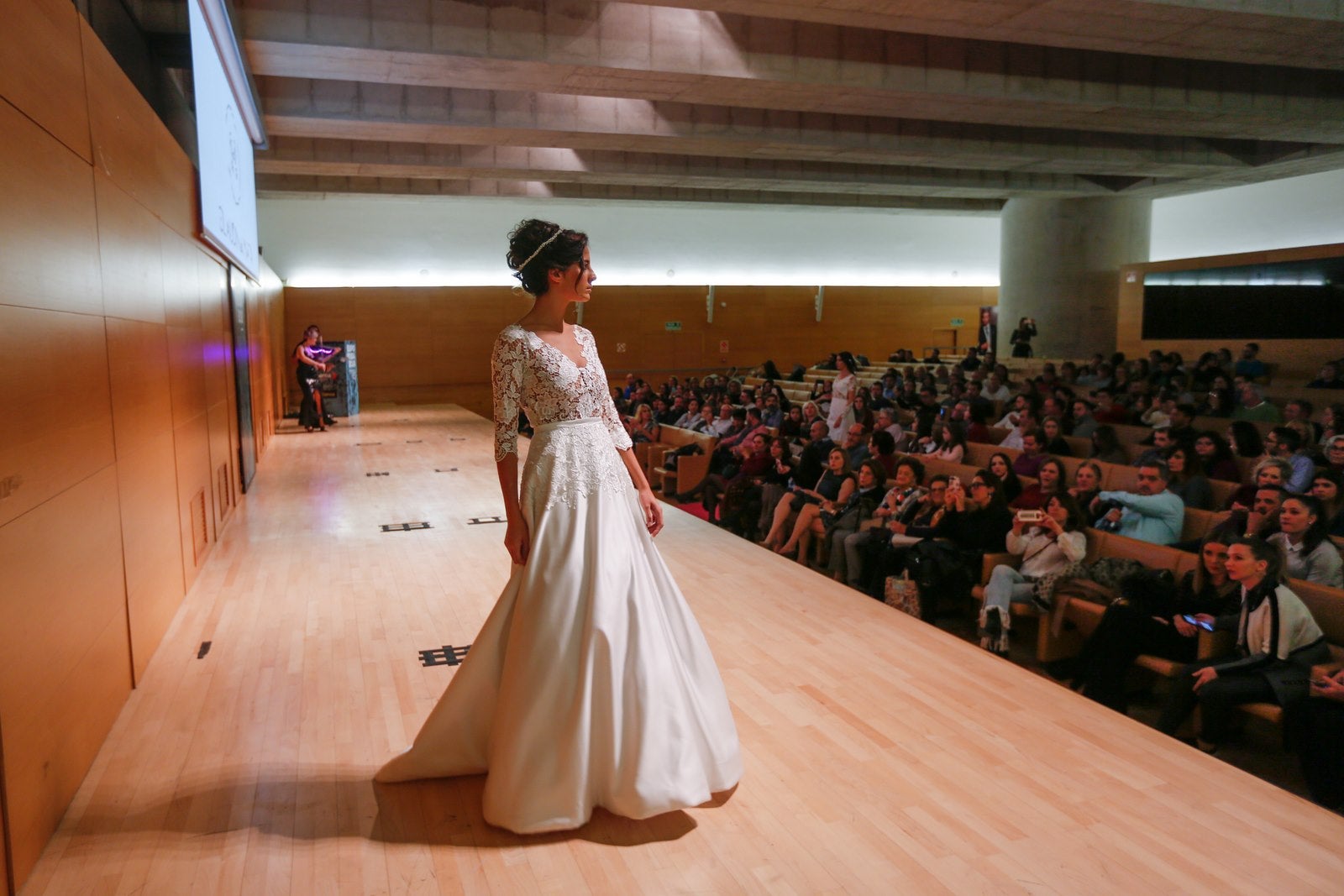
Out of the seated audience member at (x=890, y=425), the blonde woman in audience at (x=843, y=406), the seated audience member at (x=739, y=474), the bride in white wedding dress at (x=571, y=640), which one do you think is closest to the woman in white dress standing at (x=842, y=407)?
the blonde woman in audience at (x=843, y=406)

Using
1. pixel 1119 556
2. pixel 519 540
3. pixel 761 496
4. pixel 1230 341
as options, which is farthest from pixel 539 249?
pixel 1230 341

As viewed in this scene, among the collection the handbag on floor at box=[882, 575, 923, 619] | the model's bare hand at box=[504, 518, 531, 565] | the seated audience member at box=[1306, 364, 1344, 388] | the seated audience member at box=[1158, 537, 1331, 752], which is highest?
the seated audience member at box=[1306, 364, 1344, 388]


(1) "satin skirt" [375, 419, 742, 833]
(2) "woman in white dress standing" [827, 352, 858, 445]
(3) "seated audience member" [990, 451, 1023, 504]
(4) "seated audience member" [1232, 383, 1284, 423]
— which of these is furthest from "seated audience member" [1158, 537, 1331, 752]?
(4) "seated audience member" [1232, 383, 1284, 423]

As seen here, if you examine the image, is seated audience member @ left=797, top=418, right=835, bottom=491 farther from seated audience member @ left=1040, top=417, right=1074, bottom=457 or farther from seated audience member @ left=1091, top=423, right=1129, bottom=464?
seated audience member @ left=1091, top=423, right=1129, bottom=464

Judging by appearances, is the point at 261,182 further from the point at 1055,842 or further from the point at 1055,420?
the point at 1055,842

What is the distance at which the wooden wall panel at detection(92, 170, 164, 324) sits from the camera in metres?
3.41

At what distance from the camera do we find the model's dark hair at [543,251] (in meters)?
2.61

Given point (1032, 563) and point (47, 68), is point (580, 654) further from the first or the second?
point (1032, 563)

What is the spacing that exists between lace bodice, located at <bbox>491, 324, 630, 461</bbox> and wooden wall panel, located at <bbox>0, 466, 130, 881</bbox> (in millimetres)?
1224

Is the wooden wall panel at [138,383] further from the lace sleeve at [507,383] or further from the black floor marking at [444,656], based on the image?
the lace sleeve at [507,383]

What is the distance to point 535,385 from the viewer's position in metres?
2.59

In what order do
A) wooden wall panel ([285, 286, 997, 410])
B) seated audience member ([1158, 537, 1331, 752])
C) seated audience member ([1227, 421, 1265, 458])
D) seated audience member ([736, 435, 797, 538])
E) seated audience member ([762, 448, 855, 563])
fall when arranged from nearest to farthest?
seated audience member ([1158, 537, 1331, 752])
seated audience member ([762, 448, 855, 563])
seated audience member ([1227, 421, 1265, 458])
seated audience member ([736, 435, 797, 538])
wooden wall panel ([285, 286, 997, 410])

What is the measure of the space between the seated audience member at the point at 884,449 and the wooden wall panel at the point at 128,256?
489 cm

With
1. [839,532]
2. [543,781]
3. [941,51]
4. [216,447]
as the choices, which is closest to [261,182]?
[216,447]
